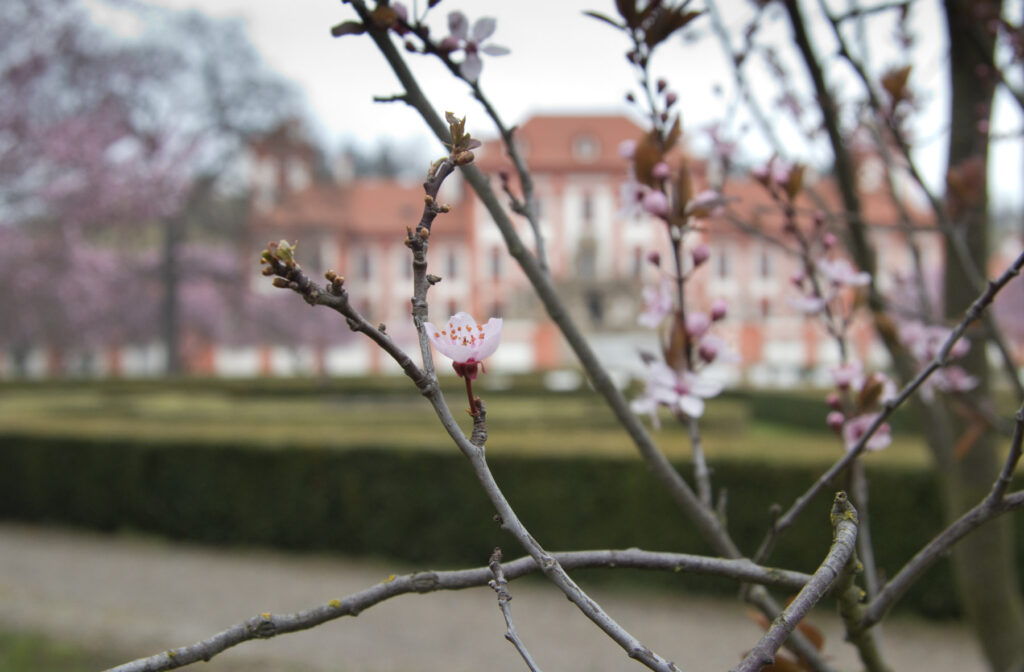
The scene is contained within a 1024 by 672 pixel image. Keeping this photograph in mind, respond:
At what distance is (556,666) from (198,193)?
16.8 metres

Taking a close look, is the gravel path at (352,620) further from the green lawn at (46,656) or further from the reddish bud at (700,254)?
the reddish bud at (700,254)

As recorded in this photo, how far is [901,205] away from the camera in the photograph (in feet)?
8.11

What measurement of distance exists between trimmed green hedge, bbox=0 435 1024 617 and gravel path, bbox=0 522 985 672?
29 centimetres

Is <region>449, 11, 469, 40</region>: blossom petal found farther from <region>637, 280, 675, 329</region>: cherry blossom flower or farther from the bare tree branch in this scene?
the bare tree branch

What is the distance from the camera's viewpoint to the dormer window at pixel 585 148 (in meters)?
28.9

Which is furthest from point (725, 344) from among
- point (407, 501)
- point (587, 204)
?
point (587, 204)

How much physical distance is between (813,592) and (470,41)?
72 centimetres

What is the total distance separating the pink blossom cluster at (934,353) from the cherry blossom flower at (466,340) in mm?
1277

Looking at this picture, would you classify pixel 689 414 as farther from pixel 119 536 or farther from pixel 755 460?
pixel 119 536

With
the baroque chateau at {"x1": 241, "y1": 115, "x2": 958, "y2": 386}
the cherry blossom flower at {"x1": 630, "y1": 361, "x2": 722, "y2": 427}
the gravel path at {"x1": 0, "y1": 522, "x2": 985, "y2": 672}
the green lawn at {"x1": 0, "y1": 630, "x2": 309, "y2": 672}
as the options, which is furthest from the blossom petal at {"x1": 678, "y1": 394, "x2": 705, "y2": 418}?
the baroque chateau at {"x1": 241, "y1": 115, "x2": 958, "y2": 386}

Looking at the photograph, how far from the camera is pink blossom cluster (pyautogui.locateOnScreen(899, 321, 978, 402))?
179cm

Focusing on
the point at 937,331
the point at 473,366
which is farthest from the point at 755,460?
the point at 473,366

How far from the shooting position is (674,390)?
1.12m

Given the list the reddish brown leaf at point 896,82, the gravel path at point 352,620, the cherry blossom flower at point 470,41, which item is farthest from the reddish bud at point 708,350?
the gravel path at point 352,620
